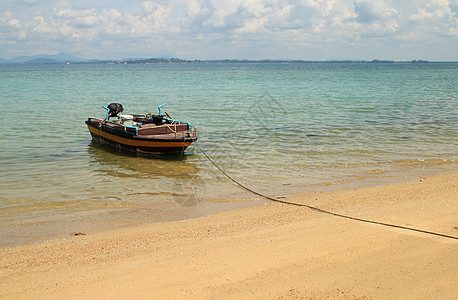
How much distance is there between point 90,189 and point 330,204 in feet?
18.8

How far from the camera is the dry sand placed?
4195mm

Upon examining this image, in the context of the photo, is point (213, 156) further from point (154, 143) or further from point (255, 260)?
point (255, 260)

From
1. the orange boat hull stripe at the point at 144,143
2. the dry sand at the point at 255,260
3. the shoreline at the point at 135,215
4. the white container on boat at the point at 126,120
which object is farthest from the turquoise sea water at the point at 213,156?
the dry sand at the point at 255,260

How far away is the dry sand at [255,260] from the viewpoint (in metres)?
4.20

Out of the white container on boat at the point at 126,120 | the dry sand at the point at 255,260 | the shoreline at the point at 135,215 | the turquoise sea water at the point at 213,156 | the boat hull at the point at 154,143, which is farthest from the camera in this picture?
the white container on boat at the point at 126,120

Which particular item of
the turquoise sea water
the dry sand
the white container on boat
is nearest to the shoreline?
the turquoise sea water

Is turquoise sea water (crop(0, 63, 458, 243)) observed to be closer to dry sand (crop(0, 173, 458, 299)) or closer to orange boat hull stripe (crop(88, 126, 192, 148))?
orange boat hull stripe (crop(88, 126, 192, 148))

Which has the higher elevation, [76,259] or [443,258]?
[443,258]

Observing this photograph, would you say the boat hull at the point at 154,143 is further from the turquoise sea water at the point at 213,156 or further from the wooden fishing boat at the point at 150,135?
the turquoise sea water at the point at 213,156

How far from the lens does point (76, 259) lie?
5.23m

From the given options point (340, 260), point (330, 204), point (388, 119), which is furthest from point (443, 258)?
point (388, 119)

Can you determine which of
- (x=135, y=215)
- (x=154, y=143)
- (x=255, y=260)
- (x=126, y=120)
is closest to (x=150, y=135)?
(x=154, y=143)

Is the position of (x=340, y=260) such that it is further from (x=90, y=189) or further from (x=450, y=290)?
(x=90, y=189)

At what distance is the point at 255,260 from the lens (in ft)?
15.8
